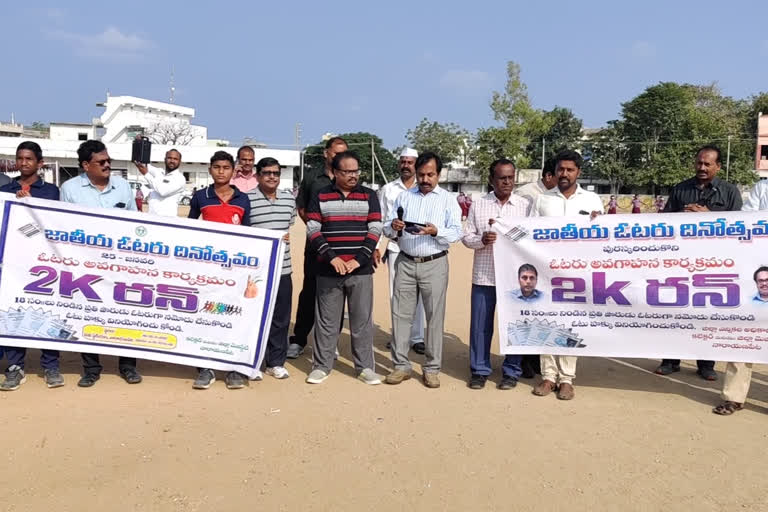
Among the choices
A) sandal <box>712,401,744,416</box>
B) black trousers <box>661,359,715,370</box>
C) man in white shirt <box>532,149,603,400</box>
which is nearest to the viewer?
sandal <box>712,401,744,416</box>

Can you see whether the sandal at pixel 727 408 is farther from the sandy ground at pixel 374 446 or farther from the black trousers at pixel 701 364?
the black trousers at pixel 701 364

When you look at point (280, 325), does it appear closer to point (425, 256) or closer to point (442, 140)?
point (425, 256)

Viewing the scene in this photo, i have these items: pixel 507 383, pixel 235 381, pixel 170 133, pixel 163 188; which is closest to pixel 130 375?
pixel 235 381

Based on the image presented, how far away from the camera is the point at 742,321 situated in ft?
14.7

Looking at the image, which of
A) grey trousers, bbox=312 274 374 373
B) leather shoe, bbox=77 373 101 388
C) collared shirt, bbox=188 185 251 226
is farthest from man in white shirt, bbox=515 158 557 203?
leather shoe, bbox=77 373 101 388

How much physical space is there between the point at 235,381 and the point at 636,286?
3.27 metres

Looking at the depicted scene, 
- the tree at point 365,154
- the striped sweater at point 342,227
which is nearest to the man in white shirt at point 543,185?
the striped sweater at point 342,227

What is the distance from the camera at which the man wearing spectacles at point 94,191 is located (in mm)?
4824

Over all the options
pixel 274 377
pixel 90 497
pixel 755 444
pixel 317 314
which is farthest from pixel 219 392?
pixel 755 444

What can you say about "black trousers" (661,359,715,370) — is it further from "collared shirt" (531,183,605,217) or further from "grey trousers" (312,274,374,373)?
"grey trousers" (312,274,374,373)

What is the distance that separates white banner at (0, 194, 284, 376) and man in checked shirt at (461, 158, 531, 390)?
1.64 metres

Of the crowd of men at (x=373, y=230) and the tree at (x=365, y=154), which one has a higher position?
the tree at (x=365, y=154)

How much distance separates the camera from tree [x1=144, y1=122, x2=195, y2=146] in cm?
6956

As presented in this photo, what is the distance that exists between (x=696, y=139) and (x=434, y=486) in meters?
50.0
